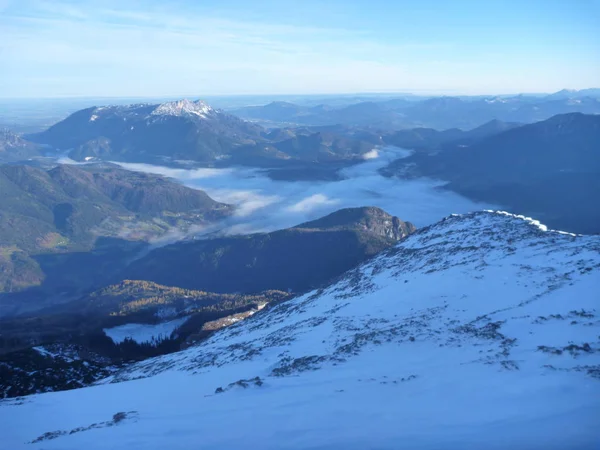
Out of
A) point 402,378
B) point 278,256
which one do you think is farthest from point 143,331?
point 278,256

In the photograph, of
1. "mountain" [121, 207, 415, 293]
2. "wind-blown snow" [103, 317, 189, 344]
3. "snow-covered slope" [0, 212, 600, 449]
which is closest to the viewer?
"snow-covered slope" [0, 212, 600, 449]

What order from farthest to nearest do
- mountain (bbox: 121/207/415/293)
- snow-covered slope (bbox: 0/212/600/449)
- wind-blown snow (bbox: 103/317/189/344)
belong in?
mountain (bbox: 121/207/415/293)
wind-blown snow (bbox: 103/317/189/344)
snow-covered slope (bbox: 0/212/600/449)

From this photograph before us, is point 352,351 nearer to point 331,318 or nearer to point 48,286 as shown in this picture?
point 331,318

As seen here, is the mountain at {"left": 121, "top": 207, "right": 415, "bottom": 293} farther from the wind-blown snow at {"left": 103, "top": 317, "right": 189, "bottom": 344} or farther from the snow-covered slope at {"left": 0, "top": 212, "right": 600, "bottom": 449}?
the snow-covered slope at {"left": 0, "top": 212, "right": 600, "bottom": 449}

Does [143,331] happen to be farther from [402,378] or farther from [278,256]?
[278,256]

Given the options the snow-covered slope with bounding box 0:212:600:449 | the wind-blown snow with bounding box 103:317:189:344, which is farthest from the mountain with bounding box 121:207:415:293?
the snow-covered slope with bounding box 0:212:600:449

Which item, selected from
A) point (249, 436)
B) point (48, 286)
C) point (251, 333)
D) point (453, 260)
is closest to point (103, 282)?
point (48, 286)
